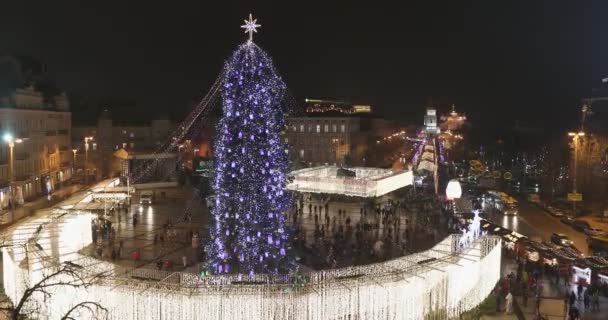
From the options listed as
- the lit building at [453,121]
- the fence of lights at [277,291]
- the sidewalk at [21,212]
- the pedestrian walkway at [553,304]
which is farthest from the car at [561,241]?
the lit building at [453,121]

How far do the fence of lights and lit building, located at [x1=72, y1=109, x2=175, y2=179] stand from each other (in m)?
43.2

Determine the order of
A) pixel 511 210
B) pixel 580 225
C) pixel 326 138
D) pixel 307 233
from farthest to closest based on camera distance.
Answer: pixel 326 138
pixel 511 210
pixel 580 225
pixel 307 233

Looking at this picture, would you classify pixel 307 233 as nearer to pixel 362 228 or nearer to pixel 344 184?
pixel 362 228

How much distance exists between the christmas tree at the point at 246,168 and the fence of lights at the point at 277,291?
485 centimetres

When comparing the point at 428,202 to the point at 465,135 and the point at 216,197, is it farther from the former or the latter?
the point at 465,135

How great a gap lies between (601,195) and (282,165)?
3633 centimetres

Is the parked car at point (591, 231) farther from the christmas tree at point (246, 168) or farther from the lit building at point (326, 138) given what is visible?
the lit building at point (326, 138)

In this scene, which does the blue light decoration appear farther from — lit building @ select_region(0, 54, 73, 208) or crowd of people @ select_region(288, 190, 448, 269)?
lit building @ select_region(0, 54, 73, 208)

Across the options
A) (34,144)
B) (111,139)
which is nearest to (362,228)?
(34,144)

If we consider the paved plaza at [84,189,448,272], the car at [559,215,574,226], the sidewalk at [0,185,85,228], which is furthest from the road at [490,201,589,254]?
the sidewalk at [0,185,85,228]

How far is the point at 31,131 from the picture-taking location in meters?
48.1

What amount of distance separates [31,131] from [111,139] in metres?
22.8

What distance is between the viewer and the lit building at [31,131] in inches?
1663

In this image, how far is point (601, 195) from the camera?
4600cm
